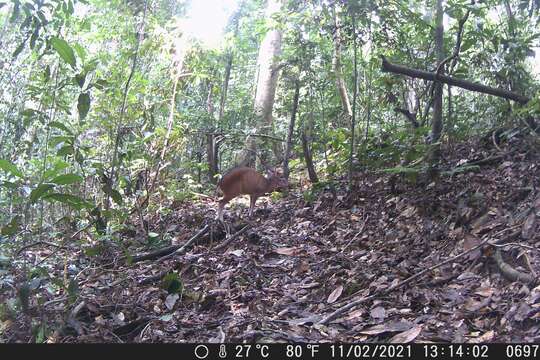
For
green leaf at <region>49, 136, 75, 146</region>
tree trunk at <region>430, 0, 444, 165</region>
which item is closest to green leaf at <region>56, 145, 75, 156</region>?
green leaf at <region>49, 136, 75, 146</region>

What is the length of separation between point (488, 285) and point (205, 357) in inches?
76.5

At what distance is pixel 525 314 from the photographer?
9.16ft

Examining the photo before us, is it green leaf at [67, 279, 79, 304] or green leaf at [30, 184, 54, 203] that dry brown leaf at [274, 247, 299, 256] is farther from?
green leaf at [30, 184, 54, 203]

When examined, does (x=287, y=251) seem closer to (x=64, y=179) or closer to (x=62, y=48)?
(x=64, y=179)

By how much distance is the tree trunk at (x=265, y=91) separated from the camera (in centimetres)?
930

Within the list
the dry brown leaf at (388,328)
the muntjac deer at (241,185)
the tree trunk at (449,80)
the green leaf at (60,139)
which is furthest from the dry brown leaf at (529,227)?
the green leaf at (60,139)

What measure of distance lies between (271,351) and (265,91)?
25.9 feet

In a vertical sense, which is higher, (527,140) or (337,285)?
(527,140)

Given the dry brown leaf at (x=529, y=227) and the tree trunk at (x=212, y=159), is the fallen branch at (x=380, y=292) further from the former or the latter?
the tree trunk at (x=212, y=159)

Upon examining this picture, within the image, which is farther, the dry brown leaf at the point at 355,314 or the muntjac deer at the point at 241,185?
the muntjac deer at the point at 241,185

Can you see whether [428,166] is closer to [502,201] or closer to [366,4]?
[502,201]

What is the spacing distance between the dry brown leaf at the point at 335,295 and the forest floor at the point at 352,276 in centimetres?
1

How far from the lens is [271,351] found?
2822 millimetres

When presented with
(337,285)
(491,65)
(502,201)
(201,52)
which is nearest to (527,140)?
(502,201)
